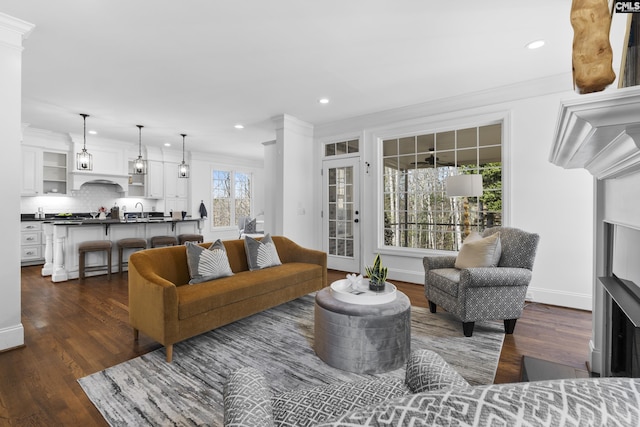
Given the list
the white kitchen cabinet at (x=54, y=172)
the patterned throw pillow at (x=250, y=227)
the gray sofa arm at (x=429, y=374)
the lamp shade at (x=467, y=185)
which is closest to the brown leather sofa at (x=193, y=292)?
the gray sofa arm at (x=429, y=374)

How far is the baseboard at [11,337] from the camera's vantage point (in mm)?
2365

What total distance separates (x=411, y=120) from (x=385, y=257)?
2146 millimetres

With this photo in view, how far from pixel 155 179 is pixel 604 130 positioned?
Result: 27.0 feet

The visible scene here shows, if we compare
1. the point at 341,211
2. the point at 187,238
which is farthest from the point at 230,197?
the point at 341,211

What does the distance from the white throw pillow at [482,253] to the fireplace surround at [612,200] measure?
836 millimetres

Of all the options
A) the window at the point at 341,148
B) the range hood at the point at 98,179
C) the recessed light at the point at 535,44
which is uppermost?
the recessed light at the point at 535,44

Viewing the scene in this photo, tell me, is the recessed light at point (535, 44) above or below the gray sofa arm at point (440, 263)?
above

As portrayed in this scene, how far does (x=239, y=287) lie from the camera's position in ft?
8.90

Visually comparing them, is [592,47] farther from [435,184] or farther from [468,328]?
[435,184]

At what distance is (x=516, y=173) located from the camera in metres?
3.67

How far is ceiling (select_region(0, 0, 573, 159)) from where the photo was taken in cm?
232

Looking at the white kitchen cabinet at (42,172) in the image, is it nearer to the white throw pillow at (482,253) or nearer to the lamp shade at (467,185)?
the lamp shade at (467,185)

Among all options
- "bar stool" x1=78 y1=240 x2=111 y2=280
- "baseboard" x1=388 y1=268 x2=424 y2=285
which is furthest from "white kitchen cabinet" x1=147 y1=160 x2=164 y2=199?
"baseboard" x1=388 y1=268 x2=424 y2=285

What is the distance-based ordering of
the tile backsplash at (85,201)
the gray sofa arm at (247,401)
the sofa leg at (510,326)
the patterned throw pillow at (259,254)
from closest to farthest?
the gray sofa arm at (247,401), the sofa leg at (510,326), the patterned throw pillow at (259,254), the tile backsplash at (85,201)
